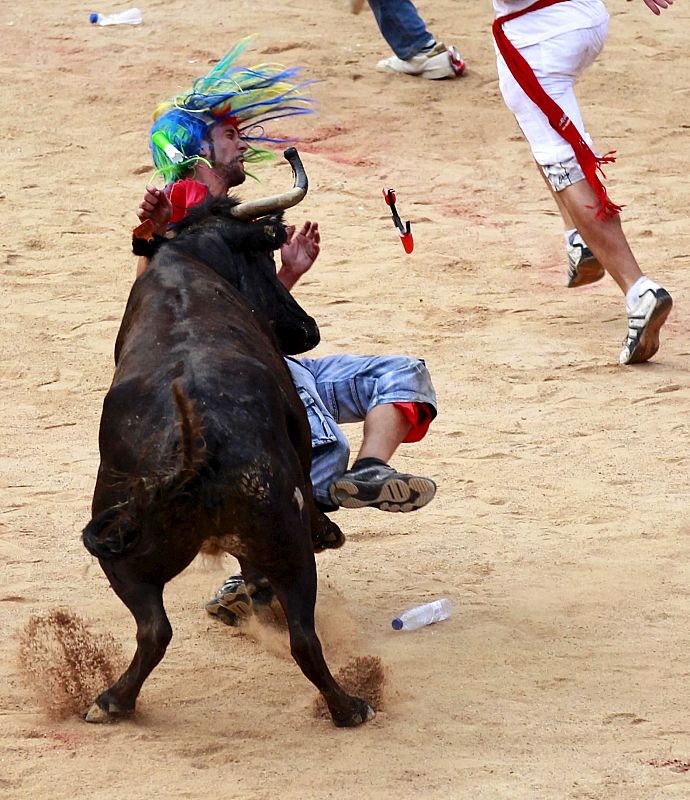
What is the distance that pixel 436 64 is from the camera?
10.8 m

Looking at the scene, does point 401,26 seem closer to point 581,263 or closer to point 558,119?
point 581,263

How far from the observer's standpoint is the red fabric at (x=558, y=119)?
23.0 ft

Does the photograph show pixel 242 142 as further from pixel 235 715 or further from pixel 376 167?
pixel 376 167

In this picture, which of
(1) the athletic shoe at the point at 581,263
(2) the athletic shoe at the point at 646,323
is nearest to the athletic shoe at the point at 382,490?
(2) the athletic shoe at the point at 646,323

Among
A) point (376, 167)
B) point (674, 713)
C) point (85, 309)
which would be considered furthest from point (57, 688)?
point (376, 167)

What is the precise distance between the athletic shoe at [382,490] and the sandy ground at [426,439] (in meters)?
0.45

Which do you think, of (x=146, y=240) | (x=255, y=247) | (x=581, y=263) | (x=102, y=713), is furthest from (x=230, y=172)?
(x=581, y=263)

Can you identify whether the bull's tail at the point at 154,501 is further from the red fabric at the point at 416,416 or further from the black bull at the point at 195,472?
the red fabric at the point at 416,416

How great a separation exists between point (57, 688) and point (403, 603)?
1.30 meters

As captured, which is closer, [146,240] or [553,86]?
[146,240]

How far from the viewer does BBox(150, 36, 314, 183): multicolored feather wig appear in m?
4.91

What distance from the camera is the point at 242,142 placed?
520 cm

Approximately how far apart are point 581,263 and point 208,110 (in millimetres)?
3045

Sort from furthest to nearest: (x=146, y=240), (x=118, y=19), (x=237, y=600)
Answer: (x=118, y=19) < (x=237, y=600) < (x=146, y=240)
